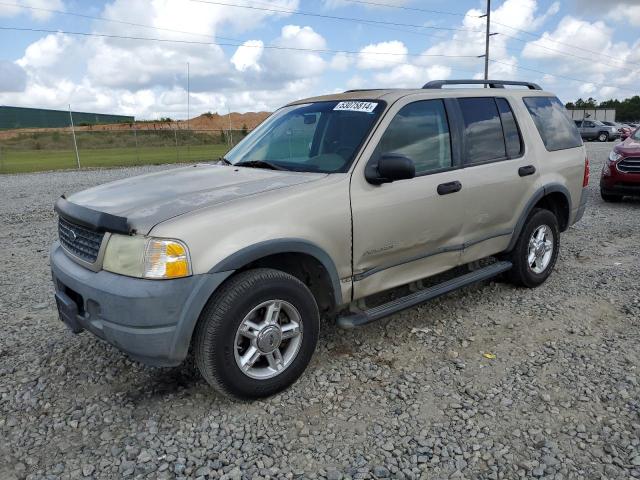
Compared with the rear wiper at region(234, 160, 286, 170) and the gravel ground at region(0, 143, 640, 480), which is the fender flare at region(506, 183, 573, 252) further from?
the rear wiper at region(234, 160, 286, 170)

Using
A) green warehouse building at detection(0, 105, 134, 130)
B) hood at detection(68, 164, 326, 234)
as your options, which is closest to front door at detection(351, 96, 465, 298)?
hood at detection(68, 164, 326, 234)

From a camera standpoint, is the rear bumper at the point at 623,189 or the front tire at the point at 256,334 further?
the rear bumper at the point at 623,189

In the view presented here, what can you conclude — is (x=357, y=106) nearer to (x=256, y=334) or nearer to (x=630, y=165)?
(x=256, y=334)

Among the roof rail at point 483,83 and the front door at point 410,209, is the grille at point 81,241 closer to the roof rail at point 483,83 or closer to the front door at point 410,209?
the front door at point 410,209

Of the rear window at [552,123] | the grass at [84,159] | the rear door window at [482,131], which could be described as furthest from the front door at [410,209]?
the grass at [84,159]

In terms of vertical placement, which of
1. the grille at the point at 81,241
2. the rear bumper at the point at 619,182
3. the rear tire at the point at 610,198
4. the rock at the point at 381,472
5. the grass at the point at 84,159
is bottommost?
the rock at the point at 381,472

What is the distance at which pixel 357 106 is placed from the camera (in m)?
3.98

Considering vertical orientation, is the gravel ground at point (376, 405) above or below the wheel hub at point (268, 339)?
below

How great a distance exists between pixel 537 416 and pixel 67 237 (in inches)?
121

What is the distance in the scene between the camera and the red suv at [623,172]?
945 centimetres

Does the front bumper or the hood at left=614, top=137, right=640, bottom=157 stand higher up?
the hood at left=614, top=137, right=640, bottom=157

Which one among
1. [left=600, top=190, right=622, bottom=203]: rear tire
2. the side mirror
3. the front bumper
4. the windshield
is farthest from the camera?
[left=600, top=190, right=622, bottom=203]: rear tire

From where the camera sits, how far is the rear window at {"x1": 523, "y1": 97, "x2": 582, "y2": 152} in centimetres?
510

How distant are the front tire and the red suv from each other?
27.3ft
